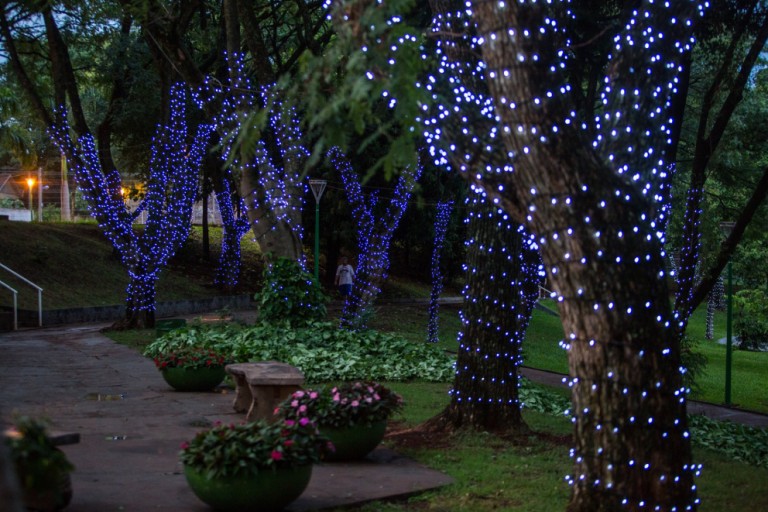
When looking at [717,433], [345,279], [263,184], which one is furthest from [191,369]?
[345,279]

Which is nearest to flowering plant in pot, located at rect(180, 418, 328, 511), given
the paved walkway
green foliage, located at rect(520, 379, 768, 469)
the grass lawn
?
the paved walkway

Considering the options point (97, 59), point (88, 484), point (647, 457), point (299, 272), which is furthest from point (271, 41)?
point (647, 457)

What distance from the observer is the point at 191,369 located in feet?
36.7

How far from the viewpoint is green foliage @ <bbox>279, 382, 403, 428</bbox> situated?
24.1 ft

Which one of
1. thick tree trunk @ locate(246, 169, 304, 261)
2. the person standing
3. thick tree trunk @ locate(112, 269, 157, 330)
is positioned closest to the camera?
thick tree trunk @ locate(246, 169, 304, 261)

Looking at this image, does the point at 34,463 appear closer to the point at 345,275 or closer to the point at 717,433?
the point at 717,433

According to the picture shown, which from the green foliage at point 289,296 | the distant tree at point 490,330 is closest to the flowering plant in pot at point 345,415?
the distant tree at point 490,330

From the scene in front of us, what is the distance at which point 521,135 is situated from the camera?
533 centimetres

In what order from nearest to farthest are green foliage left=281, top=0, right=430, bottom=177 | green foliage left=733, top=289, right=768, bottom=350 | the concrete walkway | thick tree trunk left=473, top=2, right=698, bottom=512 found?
1. green foliage left=281, top=0, right=430, bottom=177
2. thick tree trunk left=473, top=2, right=698, bottom=512
3. the concrete walkway
4. green foliage left=733, top=289, right=768, bottom=350

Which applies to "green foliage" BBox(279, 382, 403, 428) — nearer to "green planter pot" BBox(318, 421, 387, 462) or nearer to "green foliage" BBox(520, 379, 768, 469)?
"green planter pot" BBox(318, 421, 387, 462)

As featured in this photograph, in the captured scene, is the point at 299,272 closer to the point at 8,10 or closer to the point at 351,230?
the point at 8,10

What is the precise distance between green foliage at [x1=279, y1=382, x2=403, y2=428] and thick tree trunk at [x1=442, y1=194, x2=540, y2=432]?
1.57 metres

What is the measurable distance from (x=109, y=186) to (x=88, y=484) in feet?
49.4

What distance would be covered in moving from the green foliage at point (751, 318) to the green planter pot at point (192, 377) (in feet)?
49.6
